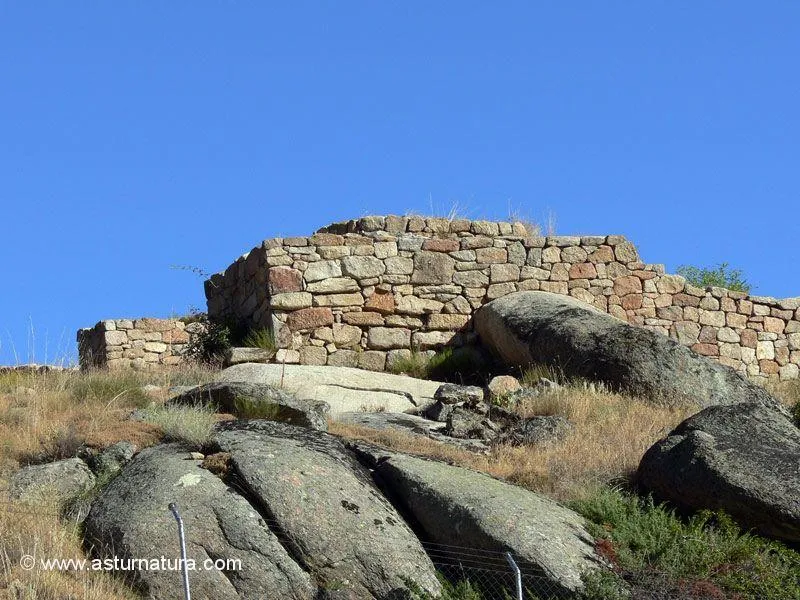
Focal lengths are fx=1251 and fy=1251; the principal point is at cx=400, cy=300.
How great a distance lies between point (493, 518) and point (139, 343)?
9.06 meters

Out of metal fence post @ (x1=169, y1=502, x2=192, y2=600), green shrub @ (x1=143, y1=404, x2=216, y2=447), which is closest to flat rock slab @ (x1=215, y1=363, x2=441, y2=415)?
green shrub @ (x1=143, y1=404, x2=216, y2=447)

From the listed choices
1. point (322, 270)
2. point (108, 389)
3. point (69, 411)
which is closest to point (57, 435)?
point (69, 411)

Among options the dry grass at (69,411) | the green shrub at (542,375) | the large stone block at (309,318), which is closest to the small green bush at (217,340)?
the large stone block at (309,318)

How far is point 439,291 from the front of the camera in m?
17.6

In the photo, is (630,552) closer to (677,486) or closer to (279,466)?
(677,486)

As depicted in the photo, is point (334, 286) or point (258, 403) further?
point (334, 286)

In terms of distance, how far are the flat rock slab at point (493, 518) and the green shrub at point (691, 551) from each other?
0.87ft

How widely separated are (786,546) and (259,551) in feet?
14.3

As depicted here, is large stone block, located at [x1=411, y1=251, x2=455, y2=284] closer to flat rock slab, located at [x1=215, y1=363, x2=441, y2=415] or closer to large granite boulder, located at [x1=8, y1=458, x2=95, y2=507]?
flat rock slab, located at [x1=215, y1=363, x2=441, y2=415]

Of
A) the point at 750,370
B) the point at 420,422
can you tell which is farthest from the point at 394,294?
the point at 750,370

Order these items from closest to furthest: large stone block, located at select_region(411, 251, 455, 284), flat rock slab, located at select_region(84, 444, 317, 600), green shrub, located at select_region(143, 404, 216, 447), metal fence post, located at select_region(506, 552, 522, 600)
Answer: metal fence post, located at select_region(506, 552, 522, 600) → flat rock slab, located at select_region(84, 444, 317, 600) → green shrub, located at select_region(143, 404, 216, 447) → large stone block, located at select_region(411, 251, 455, 284)

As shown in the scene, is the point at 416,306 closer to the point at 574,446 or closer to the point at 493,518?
the point at 574,446

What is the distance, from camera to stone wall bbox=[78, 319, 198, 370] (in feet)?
56.6

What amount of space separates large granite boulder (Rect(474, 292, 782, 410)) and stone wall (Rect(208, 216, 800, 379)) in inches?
41.9
